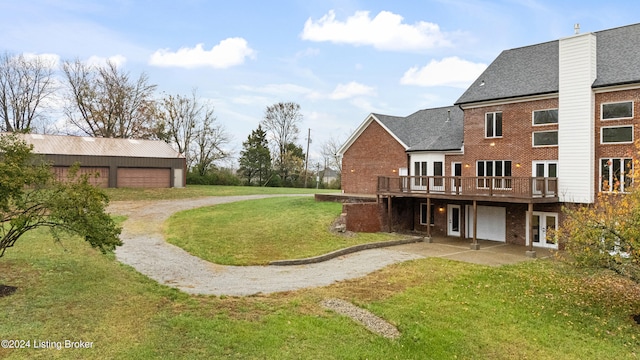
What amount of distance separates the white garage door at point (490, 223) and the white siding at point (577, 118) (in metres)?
3.26

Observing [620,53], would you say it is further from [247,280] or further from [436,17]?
[247,280]

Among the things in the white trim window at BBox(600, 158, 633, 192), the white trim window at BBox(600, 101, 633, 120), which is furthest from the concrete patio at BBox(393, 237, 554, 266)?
Answer: the white trim window at BBox(600, 101, 633, 120)

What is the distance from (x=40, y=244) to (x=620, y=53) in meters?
25.7

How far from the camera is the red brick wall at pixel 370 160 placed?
27219 mm

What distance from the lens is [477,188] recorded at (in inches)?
854

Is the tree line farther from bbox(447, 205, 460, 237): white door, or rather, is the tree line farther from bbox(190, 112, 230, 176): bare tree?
bbox(447, 205, 460, 237): white door

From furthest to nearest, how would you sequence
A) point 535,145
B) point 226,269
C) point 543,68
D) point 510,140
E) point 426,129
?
point 426,129
point 510,140
point 543,68
point 535,145
point 226,269

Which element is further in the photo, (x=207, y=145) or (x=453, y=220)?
(x=207, y=145)

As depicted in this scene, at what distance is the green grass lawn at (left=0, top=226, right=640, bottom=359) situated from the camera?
24.9 ft

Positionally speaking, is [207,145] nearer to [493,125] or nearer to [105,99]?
[105,99]

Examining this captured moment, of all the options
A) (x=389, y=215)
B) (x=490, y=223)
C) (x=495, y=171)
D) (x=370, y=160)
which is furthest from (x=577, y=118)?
(x=370, y=160)

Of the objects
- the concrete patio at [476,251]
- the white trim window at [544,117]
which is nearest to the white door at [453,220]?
the concrete patio at [476,251]

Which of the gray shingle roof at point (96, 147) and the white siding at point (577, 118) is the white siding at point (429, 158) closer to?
the white siding at point (577, 118)

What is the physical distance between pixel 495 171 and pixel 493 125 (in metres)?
2.47
